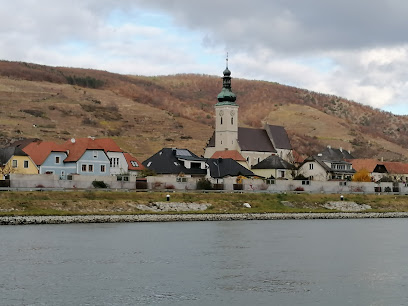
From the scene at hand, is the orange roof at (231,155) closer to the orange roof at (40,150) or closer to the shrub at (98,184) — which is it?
the orange roof at (40,150)

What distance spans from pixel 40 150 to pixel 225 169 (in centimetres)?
2335

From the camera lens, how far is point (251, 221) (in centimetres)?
6775

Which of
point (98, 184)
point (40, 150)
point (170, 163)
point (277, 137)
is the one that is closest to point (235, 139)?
point (277, 137)

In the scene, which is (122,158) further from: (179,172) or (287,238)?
(287,238)

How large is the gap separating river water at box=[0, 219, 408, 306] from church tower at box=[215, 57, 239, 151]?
7265cm

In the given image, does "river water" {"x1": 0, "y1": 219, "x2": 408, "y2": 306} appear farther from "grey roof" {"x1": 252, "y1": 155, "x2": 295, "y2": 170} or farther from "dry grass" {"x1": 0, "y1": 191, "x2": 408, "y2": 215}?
"grey roof" {"x1": 252, "y1": 155, "x2": 295, "y2": 170}

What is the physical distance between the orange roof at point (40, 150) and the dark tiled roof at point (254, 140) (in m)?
44.8

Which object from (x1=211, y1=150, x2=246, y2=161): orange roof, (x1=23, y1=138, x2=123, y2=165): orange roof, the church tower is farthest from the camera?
the church tower

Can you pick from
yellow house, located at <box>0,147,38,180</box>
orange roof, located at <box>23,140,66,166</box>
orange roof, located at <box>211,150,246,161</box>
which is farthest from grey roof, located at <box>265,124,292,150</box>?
yellow house, located at <box>0,147,38,180</box>

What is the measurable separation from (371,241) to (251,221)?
1777cm

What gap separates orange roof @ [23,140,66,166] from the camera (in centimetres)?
8950

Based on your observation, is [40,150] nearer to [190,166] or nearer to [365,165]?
[190,166]

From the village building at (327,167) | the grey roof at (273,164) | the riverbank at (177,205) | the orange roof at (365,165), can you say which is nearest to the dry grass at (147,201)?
the riverbank at (177,205)

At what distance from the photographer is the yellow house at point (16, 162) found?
85812mm
